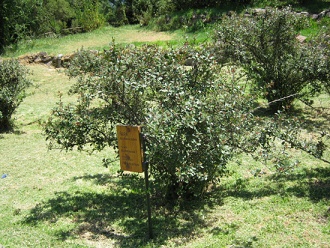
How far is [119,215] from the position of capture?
18.0 feet

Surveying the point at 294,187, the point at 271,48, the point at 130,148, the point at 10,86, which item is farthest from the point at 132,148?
the point at 10,86

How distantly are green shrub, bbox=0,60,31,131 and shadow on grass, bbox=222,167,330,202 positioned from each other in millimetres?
6096

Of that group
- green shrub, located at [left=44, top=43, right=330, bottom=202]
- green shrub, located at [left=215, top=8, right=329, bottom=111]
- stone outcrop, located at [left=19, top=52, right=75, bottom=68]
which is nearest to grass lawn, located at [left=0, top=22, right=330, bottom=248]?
green shrub, located at [left=44, top=43, right=330, bottom=202]

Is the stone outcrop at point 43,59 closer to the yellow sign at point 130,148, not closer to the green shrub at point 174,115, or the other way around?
the green shrub at point 174,115

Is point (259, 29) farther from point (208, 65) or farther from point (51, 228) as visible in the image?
point (51, 228)

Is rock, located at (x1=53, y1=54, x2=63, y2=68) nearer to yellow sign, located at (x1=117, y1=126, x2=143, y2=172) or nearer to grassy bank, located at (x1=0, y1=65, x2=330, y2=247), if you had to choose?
grassy bank, located at (x1=0, y1=65, x2=330, y2=247)

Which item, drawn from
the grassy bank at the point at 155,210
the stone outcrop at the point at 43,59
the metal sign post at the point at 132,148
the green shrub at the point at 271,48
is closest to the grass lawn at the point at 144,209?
the grassy bank at the point at 155,210

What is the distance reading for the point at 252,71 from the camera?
9.47 meters

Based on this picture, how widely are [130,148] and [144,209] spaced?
136 centimetres

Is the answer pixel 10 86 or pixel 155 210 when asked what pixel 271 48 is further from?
pixel 10 86

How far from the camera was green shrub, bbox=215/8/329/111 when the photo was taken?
29.2 feet

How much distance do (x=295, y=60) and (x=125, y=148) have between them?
5324mm

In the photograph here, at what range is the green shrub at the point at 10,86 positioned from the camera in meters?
9.86

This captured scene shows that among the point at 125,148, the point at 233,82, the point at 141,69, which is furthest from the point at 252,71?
the point at 125,148
